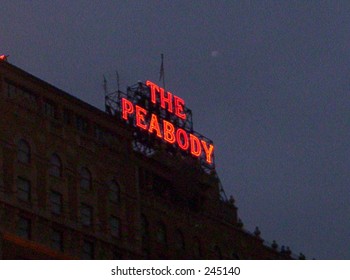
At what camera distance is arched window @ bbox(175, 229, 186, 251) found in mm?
92550

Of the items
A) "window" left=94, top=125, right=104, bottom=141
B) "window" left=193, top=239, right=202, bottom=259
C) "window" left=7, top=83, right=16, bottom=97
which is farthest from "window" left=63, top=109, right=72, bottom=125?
"window" left=193, top=239, right=202, bottom=259

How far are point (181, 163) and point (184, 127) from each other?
9372mm

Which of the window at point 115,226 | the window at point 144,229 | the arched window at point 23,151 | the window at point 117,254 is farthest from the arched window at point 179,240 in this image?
the arched window at point 23,151

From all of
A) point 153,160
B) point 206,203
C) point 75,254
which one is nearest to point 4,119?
point 75,254

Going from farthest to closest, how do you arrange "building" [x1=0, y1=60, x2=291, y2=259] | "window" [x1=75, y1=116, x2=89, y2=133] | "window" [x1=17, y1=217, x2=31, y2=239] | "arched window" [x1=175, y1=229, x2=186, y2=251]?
"arched window" [x1=175, y1=229, x2=186, y2=251]
"window" [x1=75, y1=116, x2=89, y2=133]
"building" [x1=0, y1=60, x2=291, y2=259]
"window" [x1=17, y1=217, x2=31, y2=239]

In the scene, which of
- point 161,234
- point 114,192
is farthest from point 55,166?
point 161,234

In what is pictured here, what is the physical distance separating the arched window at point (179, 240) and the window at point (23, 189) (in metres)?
19.9

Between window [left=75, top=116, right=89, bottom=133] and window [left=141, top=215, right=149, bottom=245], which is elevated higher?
window [left=75, top=116, right=89, bottom=133]

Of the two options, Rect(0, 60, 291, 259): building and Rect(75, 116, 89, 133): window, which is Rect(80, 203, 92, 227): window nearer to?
Rect(0, 60, 291, 259): building

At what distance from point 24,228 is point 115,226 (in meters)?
11.8

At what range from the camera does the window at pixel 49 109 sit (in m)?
81.0

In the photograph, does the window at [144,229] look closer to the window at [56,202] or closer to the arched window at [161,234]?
the arched window at [161,234]

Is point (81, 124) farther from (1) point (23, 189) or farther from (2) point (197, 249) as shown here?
(2) point (197, 249)

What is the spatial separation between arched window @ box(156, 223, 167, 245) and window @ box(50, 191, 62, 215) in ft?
44.3
